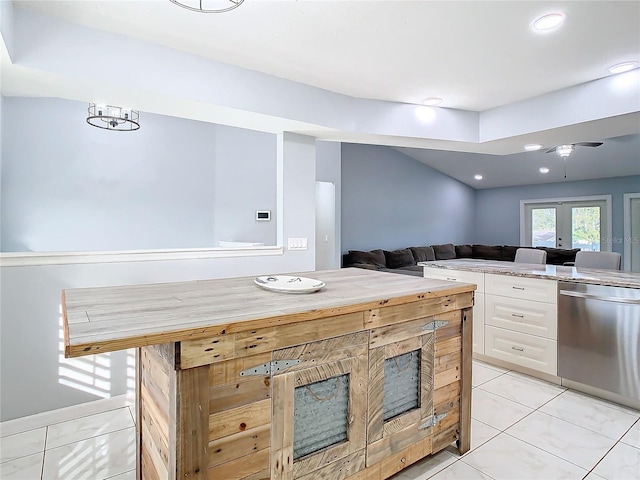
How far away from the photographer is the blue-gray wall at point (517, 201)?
23.7 feet

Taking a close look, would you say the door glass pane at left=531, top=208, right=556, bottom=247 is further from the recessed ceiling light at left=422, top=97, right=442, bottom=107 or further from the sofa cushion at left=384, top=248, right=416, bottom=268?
the recessed ceiling light at left=422, top=97, right=442, bottom=107

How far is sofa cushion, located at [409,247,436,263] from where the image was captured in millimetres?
7611

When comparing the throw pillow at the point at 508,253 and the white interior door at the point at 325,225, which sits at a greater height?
the white interior door at the point at 325,225

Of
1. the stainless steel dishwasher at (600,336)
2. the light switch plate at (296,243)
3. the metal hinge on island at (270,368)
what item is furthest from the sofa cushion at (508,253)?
the metal hinge on island at (270,368)

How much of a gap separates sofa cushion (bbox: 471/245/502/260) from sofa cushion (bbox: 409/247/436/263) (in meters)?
1.55

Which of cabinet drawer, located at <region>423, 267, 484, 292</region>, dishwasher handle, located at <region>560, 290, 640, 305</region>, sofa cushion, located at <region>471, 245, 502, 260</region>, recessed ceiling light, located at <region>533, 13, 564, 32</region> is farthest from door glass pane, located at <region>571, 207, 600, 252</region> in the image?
recessed ceiling light, located at <region>533, 13, 564, 32</region>

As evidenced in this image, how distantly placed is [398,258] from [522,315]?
Result: 4.07 meters

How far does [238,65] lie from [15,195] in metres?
3.62

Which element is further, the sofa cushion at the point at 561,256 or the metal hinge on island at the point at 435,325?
the sofa cushion at the point at 561,256

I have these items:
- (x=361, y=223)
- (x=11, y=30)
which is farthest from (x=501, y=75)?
(x=361, y=223)

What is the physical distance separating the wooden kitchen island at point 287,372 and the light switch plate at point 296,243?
1.22 metres

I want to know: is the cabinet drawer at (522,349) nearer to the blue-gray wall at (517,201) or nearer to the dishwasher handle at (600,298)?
the dishwasher handle at (600,298)

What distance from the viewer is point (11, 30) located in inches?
72.7

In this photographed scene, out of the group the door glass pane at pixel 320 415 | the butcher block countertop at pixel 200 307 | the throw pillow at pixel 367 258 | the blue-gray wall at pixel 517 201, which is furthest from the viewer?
the blue-gray wall at pixel 517 201
